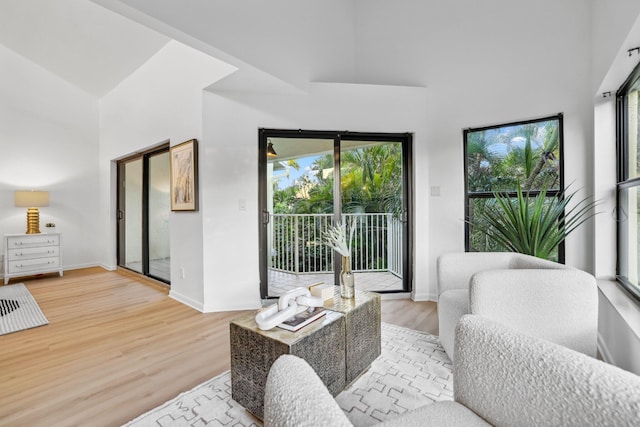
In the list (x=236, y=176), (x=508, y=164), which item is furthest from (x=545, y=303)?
(x=236, y=176)

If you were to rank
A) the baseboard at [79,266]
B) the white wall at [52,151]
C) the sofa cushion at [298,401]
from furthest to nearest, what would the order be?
the baseboard at [79,266]
the white wall at [52,151]
the sofa cushion at [298,401]

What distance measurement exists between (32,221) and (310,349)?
536 centimetres

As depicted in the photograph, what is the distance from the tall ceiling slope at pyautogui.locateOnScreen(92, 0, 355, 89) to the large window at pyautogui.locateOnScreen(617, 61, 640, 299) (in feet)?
8.30

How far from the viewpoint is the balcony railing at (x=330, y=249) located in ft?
13.4

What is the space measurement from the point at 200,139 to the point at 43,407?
2313 mm

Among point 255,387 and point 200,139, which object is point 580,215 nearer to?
point 255,387

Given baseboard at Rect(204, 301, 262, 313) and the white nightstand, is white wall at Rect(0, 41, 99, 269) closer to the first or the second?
the white nightstand

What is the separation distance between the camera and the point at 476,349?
896 mm

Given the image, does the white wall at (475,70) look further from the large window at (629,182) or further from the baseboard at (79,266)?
the baseboard at (79,266)

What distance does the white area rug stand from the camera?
8.86 ft

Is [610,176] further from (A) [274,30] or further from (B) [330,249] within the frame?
(A) [274,30]

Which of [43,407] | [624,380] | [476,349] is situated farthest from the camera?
[43,407]

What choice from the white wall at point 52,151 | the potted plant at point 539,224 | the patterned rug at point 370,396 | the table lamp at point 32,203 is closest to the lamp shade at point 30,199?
the table lamp at point 32,203

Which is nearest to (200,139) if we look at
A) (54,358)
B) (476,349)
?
(54,358)
